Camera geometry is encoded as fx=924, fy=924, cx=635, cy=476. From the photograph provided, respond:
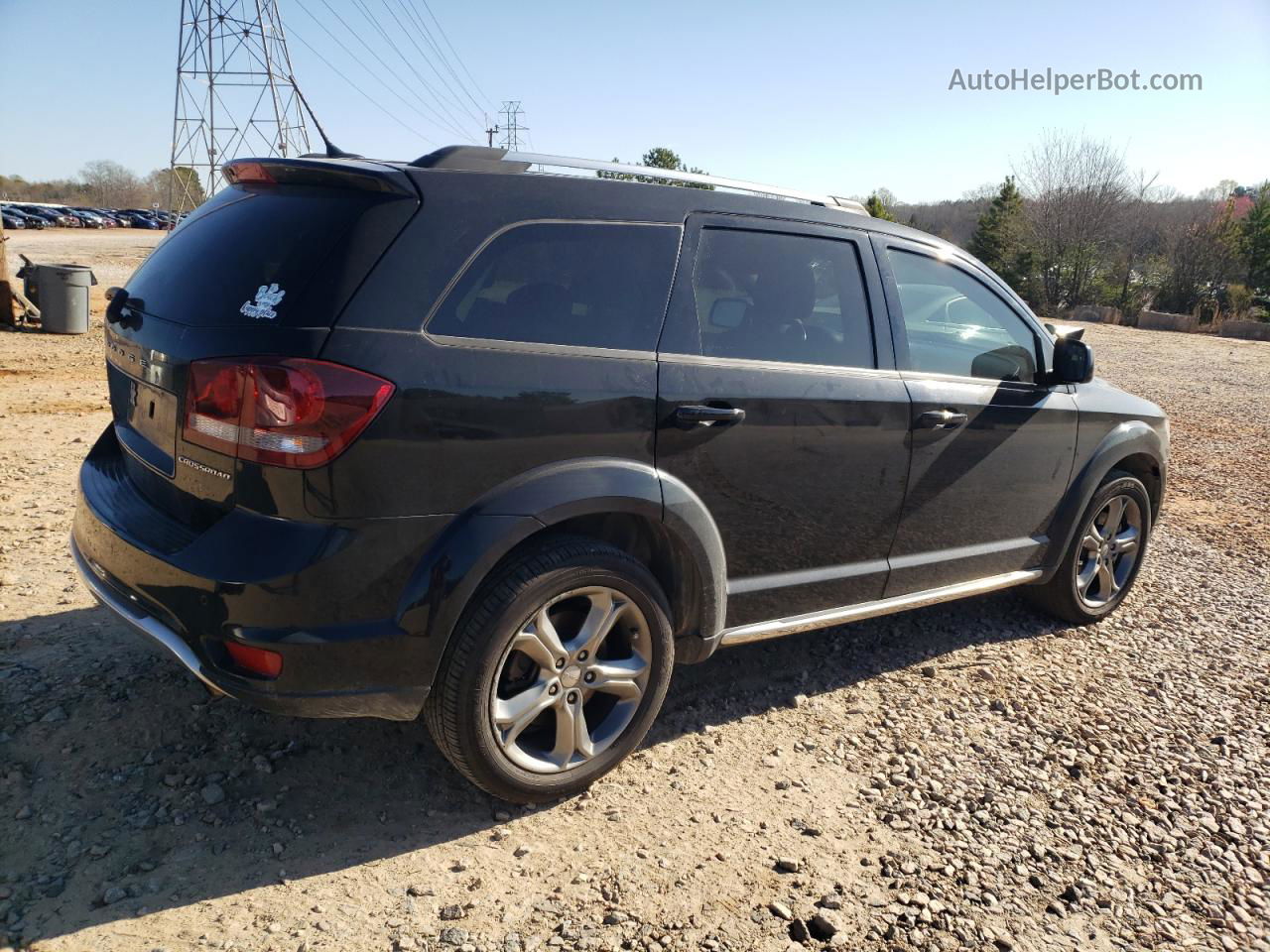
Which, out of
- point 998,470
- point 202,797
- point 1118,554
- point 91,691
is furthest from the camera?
point 1118,554

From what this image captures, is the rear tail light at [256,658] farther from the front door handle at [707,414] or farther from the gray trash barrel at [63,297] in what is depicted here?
the gray trash barrel at [63,297]

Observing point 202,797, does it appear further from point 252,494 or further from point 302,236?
point 302,236

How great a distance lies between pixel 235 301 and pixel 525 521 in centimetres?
103

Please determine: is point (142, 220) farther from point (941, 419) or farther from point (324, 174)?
point (941, 419)

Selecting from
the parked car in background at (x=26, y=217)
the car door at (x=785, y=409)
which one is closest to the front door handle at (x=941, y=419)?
the car door at (x=785, y=409)

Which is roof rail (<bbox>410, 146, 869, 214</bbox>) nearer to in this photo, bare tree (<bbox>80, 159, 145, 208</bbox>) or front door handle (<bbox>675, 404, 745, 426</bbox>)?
front door handle (<bbox>675, 404, 745, 426</bbox>)

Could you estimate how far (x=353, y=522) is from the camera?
2.45 metres

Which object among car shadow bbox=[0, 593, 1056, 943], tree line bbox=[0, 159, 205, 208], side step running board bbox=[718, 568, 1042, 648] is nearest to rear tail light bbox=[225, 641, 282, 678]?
car shadow bbox=[0, 593, 1056, 943]

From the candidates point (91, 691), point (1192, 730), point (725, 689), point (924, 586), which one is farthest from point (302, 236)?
point (1192, 730)

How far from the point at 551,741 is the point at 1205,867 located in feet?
6.96

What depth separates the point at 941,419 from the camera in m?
3.76

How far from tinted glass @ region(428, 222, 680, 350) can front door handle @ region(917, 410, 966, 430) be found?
1272 millimetres

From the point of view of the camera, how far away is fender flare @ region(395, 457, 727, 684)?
8.46 ft

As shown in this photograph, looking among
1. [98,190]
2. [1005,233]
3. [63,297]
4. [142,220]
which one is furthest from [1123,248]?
[98,190]
